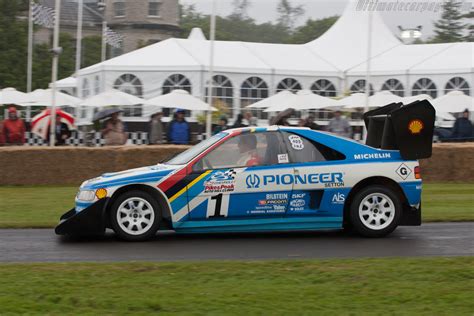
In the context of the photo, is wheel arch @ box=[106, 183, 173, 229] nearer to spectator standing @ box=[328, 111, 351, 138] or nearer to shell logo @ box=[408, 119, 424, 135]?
shell logo @ box=[408, 119, 424, 135]

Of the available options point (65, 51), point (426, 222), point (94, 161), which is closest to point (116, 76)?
point (94, 161)

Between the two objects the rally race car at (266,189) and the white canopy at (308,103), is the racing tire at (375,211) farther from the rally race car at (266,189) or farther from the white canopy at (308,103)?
the white canopy at (308,103)

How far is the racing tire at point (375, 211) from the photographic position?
1025cm

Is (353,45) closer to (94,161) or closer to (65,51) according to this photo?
(94,161)

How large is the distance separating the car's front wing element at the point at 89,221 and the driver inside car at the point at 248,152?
65.9 inches

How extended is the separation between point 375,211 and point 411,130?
111 cm

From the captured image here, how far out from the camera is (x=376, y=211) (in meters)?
10.3

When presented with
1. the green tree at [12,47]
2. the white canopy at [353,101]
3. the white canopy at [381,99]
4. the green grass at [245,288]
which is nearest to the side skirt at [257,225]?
the green grass at [245,288]

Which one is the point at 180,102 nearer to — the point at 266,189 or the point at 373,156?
the point at 373,156

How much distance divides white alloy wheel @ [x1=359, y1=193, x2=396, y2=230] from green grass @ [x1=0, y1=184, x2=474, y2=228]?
2.10m

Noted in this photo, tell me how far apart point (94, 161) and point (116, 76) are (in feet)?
52.4

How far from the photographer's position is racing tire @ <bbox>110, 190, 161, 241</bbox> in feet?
33.0

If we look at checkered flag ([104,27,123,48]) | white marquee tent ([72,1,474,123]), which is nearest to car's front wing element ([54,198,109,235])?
white marquee tent ([72,1,474,123])

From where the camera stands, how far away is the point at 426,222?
39.4ft
